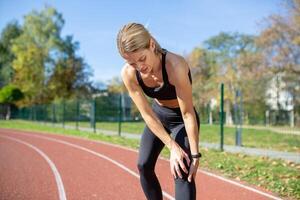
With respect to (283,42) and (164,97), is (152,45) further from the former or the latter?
(283,42)

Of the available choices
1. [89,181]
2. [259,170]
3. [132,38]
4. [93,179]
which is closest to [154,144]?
[132,38]

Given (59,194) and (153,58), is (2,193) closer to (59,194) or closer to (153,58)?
(59,194)

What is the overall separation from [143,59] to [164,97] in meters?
0.58

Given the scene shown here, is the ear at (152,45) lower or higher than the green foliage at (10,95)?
lower

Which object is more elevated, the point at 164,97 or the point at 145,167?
the point at 164,97

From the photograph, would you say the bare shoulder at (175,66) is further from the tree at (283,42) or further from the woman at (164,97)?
the tree at (283,42)

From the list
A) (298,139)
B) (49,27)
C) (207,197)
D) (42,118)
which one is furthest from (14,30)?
(207,197)

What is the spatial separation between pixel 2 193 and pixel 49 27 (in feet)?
136

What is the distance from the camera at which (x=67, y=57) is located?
1853 inches

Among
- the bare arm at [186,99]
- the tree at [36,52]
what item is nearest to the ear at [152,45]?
the bare arm at [186,99]

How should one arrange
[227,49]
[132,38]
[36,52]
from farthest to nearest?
[227,49]
[36,52]
[132,38]

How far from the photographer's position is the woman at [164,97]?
101 inches

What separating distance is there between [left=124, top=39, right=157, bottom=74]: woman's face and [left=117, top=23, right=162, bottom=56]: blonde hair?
35 mm

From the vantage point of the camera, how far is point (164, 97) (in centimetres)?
313
